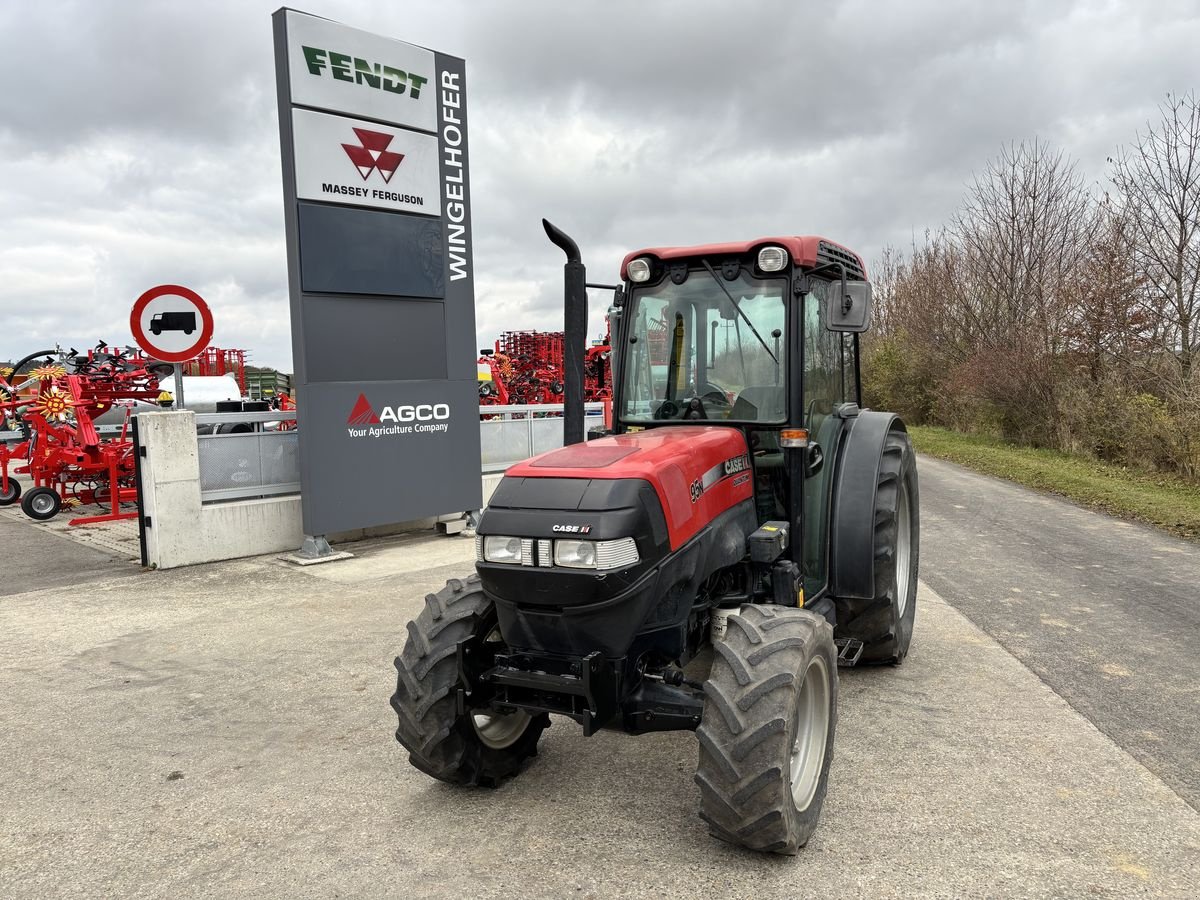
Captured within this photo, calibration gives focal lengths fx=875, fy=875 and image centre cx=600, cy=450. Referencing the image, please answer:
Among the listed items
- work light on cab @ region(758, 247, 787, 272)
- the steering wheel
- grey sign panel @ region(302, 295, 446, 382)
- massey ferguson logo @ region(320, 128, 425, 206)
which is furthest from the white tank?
work light on cab @ region(758, 247, 787, 272)

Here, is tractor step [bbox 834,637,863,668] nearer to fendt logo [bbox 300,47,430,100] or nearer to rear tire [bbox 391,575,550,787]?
rear tire [bbox 391,575,550,787]

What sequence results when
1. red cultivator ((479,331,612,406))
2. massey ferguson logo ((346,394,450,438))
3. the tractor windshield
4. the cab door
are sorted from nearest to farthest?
the tractor windshield < the cab door < massey ferguson logo ((346,394,450,438)) < red cultivator ((479,331,612,406))

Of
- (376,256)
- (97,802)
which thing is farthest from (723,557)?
(376,256)

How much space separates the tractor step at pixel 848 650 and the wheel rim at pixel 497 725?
1.83m

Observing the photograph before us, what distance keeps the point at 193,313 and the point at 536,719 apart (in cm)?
589

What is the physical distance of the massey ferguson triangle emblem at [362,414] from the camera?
848cm

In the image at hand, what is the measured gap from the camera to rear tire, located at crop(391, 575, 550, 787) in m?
3.33

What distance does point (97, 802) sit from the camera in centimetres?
360

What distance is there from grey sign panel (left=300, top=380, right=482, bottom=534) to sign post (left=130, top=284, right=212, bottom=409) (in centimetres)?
109

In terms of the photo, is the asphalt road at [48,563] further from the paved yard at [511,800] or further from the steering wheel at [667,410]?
the steering wheel at [667,410]

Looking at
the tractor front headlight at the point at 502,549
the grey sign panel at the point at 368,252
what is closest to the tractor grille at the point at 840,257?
the tractor front headlight at the point at 502,549

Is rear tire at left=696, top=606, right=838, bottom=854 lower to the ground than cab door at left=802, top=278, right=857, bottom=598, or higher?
lower

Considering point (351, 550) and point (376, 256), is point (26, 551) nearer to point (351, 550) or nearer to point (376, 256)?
point (351, 550)

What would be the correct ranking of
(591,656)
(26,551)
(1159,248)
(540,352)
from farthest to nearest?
1. (540,352)
2. (1159,248)
3. (26,551)
4. (591,656)
